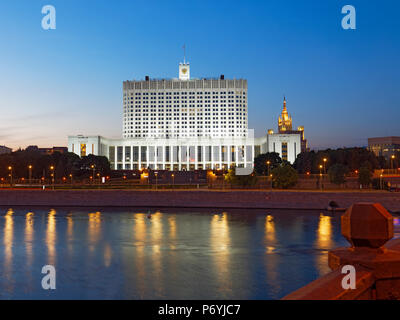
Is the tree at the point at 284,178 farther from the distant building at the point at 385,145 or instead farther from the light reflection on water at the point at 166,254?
the distant building at the point at 385,145

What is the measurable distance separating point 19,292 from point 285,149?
124679 millimetres

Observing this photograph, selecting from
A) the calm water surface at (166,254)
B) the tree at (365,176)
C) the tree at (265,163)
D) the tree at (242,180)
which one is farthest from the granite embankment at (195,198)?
the tree at (265,163)

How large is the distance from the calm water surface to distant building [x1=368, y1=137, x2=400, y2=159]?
14969 centimetres

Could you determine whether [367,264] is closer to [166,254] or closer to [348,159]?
[166,254]

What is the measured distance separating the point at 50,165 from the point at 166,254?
68.8m

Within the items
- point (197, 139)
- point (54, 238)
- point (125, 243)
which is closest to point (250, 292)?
point (125, 243)

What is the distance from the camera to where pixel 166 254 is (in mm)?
26484

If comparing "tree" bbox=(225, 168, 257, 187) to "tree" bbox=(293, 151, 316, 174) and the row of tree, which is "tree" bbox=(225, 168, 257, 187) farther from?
"tree" bbox=(293, 151, 316, 174)

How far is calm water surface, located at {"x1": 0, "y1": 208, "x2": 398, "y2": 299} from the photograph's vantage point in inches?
752

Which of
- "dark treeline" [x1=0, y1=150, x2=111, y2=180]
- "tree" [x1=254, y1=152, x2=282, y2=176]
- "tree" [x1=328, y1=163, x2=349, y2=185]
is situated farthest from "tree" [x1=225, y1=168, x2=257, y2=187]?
"dark treeline" [x1=0, y1=150, x2=111, y2=180]

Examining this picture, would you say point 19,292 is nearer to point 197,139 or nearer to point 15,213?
point 15,213

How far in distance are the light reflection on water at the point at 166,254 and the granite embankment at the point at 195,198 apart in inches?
182

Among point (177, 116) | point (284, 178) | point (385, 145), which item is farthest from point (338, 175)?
point (385, 145)
